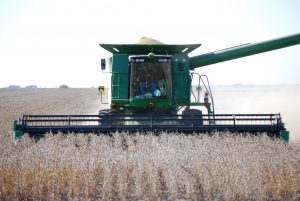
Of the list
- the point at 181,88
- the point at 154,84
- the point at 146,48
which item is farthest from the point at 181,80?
the point at 146,48

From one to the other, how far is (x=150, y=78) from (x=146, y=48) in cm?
79

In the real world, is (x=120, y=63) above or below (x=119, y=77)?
above

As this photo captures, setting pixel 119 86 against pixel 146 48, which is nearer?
pixel 119 86

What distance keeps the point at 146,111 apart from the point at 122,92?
647mm

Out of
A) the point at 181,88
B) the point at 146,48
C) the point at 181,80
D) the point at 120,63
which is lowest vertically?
the point at 181,88

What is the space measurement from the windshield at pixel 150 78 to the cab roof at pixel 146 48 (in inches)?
20.9

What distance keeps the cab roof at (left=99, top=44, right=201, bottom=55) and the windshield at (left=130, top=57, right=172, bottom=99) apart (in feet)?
1.74

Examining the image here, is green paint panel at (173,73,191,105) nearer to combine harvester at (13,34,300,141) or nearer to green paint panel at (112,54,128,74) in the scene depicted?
combine harvester at (13,34,300,141)

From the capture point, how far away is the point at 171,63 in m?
9.62

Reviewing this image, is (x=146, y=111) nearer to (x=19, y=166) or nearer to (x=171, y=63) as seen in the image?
(x=171, y=63)

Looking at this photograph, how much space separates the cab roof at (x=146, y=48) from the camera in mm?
9938

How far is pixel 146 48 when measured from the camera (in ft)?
32.9

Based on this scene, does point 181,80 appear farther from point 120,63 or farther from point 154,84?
point 120,63

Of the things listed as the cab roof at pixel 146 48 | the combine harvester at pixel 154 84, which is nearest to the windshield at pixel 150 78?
the combine harvester at pixel 154 84
